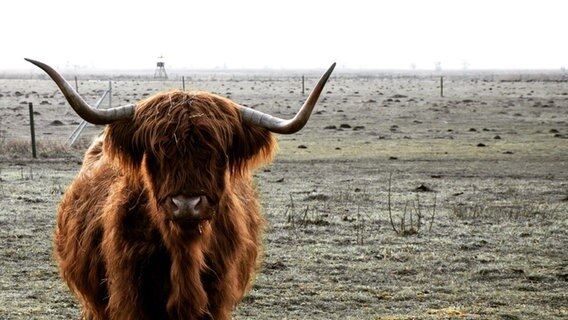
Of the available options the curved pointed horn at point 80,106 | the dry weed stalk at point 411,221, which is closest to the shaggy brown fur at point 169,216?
the curved pointed horn at point 80,106

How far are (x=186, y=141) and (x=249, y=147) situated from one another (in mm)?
592

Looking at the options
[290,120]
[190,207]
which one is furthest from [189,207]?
[290,120]

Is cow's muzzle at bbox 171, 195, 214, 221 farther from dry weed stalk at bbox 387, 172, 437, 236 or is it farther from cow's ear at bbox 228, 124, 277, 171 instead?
dry weed stalk at bbox 387, 172, 437, 236

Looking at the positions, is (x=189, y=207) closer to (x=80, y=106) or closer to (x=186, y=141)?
(x=186, y=141)

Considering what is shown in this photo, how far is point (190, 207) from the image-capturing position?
15.1 feet

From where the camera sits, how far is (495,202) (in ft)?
45.3

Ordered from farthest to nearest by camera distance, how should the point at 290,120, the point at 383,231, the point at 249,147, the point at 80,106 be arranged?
the point at 383,231 < the point at 249,147 < the point at 290,120 < the point at 80,106

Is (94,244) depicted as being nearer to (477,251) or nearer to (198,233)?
(198,233)

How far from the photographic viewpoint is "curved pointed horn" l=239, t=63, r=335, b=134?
4867mm

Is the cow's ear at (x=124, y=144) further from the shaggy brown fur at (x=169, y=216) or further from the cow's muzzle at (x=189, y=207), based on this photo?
the cow's muzzle at (x=189, y=207)

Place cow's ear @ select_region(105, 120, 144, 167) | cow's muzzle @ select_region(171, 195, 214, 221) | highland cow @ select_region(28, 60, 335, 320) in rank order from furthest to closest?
cow's ear @ select_region(105, 120, 144, 167) → highland cow @ select_region(28, 60, 335, 320) → cow's muzzle @ select_region(171, 195, 214, 221)

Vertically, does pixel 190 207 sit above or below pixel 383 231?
above

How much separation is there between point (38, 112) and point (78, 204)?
30.9 m

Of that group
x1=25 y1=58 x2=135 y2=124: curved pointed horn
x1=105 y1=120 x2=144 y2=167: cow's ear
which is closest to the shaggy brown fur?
x1=105 y1=120 x2=144 y2=167: cow's ear
